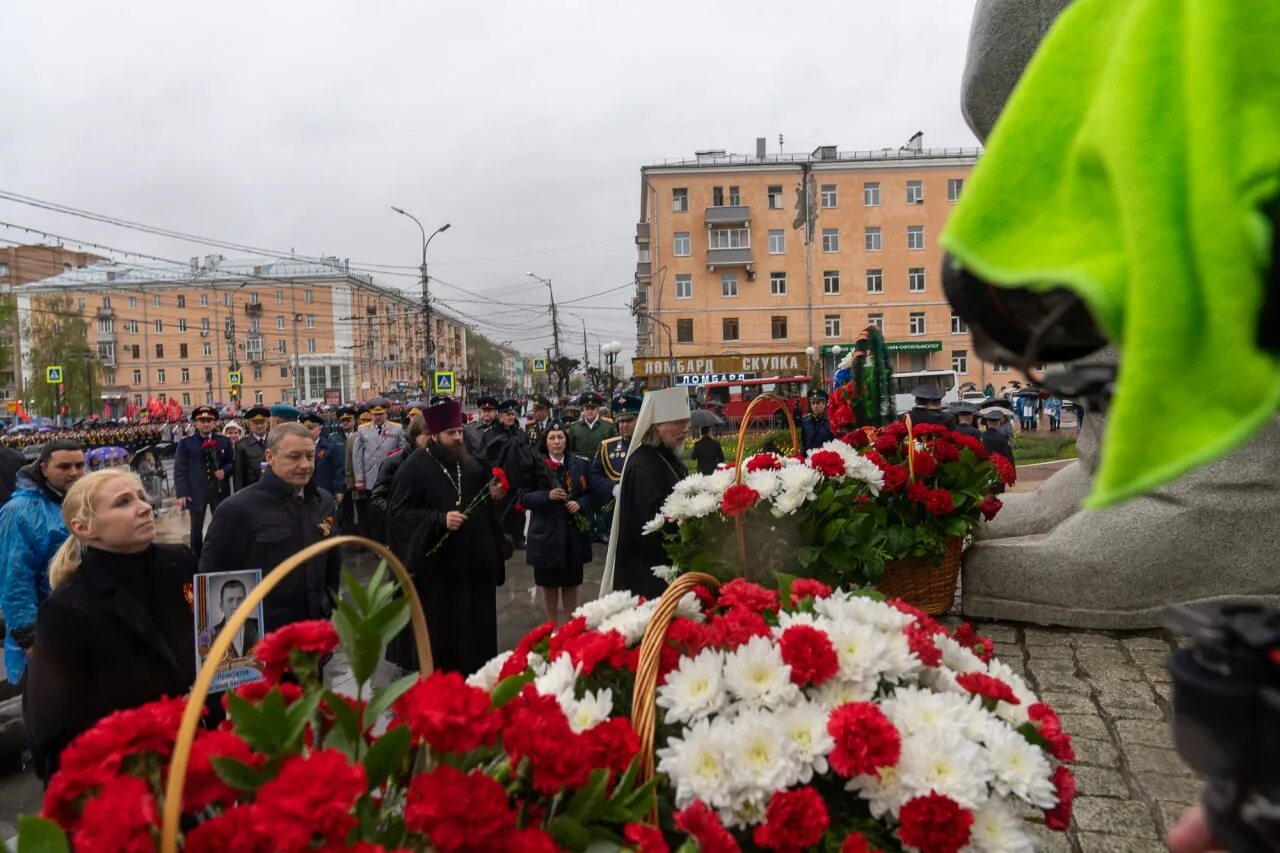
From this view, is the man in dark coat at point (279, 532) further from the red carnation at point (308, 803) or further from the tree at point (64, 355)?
the tree at point (64, 355)

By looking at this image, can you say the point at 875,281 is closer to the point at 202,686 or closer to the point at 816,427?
the point at 816,427

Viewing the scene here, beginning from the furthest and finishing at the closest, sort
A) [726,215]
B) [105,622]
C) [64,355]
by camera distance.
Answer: [64,355] < [726,215] < [105,622]

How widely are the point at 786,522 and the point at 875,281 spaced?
150ft

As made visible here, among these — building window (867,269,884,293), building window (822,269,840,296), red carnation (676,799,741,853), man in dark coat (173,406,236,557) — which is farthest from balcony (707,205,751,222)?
red carnation (676,799,741,853)

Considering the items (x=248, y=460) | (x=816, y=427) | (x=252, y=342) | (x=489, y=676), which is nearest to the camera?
(x=489, y=676)

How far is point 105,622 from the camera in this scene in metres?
3.04

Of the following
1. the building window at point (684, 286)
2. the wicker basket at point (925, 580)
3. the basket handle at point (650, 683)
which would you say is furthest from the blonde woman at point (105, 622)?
the building window at point (684, 286)

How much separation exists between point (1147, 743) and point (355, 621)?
130 inches

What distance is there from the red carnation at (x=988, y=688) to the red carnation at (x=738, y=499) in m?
1.91

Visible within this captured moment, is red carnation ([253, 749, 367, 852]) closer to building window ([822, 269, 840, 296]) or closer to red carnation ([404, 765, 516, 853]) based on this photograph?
red carnation ([404, 765, 516, 853])

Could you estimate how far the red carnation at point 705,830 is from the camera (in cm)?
144

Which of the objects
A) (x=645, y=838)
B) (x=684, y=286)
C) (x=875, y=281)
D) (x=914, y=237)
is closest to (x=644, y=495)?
(x=645, y=838)

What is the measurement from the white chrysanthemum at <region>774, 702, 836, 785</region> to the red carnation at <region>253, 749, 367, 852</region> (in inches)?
31.4

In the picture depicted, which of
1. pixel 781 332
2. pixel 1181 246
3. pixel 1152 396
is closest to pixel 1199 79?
pixel 1181 246
